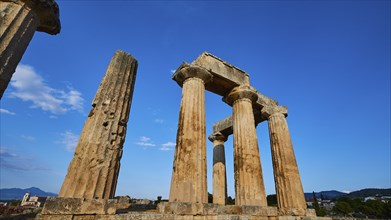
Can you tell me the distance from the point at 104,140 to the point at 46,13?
3461 millimetres

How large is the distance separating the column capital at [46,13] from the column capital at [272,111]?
13.3m

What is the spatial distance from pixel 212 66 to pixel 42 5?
27.7 ft

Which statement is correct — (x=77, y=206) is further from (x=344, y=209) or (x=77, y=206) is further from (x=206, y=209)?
(x=344, y=209)

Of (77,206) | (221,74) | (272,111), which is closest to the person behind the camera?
(77,206)

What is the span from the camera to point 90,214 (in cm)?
427

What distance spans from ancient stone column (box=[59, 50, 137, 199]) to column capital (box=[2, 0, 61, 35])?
174 cm

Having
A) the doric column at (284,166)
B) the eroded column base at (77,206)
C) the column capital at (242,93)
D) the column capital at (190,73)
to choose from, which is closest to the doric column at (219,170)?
the doric column at (284,166)

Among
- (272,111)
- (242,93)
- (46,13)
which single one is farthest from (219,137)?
(46,13)

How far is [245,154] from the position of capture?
10.7 metres

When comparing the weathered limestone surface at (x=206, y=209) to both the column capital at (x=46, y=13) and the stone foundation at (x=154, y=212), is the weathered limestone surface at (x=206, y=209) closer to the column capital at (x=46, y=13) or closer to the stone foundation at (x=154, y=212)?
the stone foundation at (x=154, y=212)

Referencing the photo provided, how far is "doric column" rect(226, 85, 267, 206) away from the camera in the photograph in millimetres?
9758

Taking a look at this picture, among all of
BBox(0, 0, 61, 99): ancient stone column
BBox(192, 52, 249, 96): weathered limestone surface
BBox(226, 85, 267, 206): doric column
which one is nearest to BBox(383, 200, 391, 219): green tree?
BBox(226, 85, 267, 206): doric column

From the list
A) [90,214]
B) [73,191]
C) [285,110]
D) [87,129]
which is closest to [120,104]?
[87,129]

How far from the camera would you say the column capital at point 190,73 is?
33.8ft
